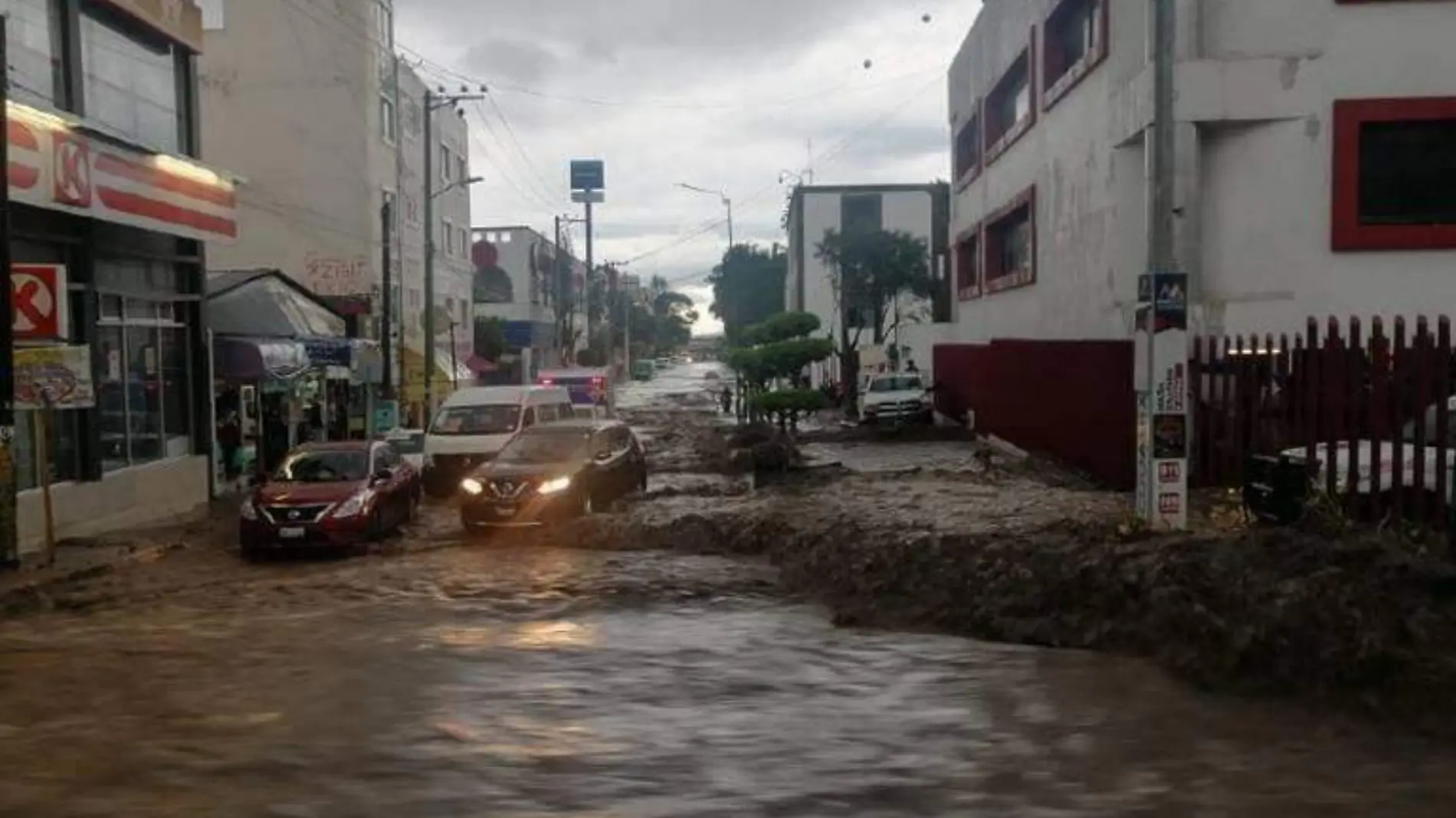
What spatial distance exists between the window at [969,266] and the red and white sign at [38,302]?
27979 mm

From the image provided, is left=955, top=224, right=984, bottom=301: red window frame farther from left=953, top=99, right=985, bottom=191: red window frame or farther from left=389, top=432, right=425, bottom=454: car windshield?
left=389, top=432, right=425, bottom=454: car windshield

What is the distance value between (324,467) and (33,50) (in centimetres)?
675

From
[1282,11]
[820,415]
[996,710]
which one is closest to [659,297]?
[820,415]

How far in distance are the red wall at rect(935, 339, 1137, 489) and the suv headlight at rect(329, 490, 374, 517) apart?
34.0 ft

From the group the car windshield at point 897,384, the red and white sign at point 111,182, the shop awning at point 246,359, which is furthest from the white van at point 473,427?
the car windshield at point 897,384

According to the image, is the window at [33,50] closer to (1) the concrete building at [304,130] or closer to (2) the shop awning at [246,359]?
(2) the shop awning at [246,359]

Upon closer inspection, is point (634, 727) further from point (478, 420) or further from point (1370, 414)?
point (478, 420)

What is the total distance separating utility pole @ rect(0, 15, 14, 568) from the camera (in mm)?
14367

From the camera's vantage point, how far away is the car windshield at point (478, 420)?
78.8 ft

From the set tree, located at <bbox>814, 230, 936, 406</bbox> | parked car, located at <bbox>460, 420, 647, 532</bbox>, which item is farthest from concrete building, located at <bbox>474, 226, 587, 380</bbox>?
parked car, located at <bbox>460, 420, 647, 532</bbox>

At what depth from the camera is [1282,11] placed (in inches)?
774

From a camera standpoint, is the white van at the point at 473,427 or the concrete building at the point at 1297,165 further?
the white van at the point at 473,427

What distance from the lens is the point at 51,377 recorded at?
49.5ft

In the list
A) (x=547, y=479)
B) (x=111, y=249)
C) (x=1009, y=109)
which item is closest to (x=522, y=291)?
(x=1009, y=109)
